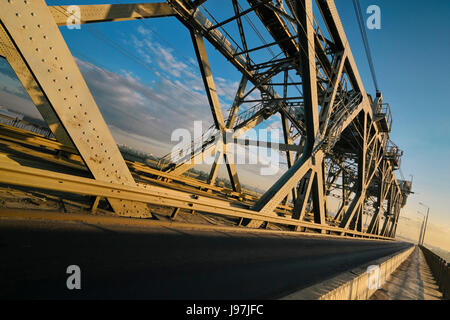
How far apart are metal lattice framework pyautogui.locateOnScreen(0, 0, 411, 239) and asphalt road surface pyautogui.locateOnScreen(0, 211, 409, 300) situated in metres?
0.61

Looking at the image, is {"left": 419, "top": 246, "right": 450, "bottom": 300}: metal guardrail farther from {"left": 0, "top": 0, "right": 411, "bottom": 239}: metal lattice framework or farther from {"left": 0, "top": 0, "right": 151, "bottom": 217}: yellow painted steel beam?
{"left": 0, "top": 0, "right": 151, "bottom": 217}: yellow painted steel beam

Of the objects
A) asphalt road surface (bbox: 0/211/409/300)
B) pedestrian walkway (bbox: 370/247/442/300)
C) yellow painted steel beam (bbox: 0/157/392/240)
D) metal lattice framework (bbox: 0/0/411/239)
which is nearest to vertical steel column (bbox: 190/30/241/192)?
metal lattice framework (bbox: 0/0/411/239)

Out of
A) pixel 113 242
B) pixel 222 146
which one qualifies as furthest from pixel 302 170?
pixel 113 242

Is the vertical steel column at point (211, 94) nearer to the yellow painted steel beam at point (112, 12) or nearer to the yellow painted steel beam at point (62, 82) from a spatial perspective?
the yellow painted steel beam at point (112, 12)

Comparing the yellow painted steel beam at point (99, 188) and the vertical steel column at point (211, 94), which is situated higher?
the vertical steel column at point (211, 94)

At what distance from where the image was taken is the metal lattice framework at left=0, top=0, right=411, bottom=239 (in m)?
2.64

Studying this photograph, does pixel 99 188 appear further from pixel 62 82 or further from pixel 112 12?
pixel 112 12

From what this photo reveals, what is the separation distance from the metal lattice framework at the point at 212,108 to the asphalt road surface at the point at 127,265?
0.61 m

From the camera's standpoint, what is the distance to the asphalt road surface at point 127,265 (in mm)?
1946

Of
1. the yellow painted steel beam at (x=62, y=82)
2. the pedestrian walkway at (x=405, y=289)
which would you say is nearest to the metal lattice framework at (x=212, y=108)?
the yellow painted steel beam at (x=62, y=82)

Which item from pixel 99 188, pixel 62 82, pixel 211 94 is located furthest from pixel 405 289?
pixel 211 94

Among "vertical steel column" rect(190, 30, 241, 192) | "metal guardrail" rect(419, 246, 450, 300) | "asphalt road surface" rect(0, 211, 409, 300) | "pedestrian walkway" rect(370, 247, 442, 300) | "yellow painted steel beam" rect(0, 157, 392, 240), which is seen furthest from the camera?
"vertical steel column" rect(190, 30, 241, 192)
